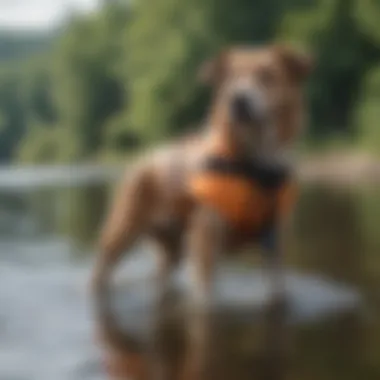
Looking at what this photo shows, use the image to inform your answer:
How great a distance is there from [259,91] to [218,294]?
0.22 m

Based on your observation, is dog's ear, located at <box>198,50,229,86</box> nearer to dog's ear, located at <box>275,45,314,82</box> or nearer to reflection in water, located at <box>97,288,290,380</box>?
dog's ear, located at <box>275,45,314,82</box>

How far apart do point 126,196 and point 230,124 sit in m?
0.14

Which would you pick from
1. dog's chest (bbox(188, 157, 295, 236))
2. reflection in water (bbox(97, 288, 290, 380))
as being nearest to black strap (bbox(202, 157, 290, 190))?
dog's chest (bbox(188, 157, 295, 236))

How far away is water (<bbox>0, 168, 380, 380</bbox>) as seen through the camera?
944 mm

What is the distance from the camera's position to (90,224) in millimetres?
1117

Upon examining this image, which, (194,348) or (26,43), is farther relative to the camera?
(26,43)

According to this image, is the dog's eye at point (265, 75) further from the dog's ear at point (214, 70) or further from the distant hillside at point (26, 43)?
the distant hillside at point (26, 43)

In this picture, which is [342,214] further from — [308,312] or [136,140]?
[136,140]

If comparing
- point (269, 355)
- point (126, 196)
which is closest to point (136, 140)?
point (126, 196)

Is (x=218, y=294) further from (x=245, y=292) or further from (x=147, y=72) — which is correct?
(x=147, y=72)

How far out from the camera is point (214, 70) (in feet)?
3.55

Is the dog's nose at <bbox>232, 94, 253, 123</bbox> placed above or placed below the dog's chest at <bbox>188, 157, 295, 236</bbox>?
above

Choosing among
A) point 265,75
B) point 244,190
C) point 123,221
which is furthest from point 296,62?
point 123,221

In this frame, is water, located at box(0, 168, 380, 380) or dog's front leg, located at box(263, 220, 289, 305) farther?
dog's front leg, located at box(263, 220, 289, 305)
